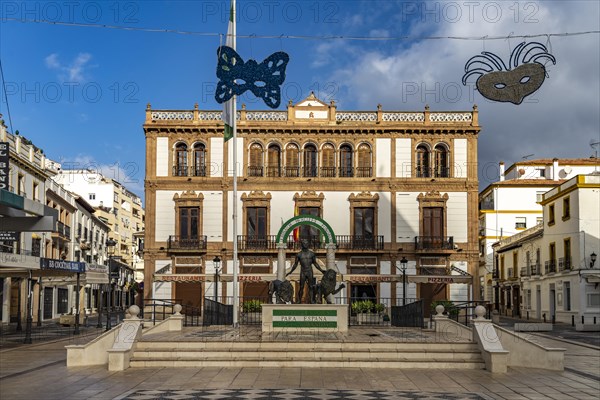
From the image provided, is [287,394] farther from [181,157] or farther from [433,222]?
[181,157]

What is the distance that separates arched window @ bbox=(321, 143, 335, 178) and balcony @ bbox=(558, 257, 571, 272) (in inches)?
629

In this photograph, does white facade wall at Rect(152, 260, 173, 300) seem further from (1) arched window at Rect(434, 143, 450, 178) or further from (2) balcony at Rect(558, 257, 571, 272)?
(2) balcony at Rect(558, 257, 571, 272)

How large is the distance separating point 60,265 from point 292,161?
68.7ft

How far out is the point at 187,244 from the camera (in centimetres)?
4416

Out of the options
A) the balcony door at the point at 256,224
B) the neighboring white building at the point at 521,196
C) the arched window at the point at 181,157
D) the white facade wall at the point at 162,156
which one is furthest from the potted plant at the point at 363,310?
the neighboring white building at the point at 521,196

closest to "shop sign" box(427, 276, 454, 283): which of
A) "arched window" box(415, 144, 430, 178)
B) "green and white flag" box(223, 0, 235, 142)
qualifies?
"arched window" box(415, 144, 430, 178)

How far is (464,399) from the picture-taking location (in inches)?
493

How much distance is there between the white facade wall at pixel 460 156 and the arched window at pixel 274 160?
11.2 metres

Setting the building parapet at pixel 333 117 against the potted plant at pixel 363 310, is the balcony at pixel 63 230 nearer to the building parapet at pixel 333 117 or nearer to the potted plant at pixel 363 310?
the building parapet at pixel 333 117

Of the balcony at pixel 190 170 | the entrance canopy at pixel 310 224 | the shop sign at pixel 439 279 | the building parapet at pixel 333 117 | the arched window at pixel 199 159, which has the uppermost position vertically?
the building parapet at pixel 333 117

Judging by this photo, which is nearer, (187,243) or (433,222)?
(187,243)

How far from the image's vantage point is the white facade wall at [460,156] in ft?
148

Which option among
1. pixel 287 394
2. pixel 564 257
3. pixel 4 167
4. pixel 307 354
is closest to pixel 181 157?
pixel 4 167

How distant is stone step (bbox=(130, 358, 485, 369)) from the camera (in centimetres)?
1662
